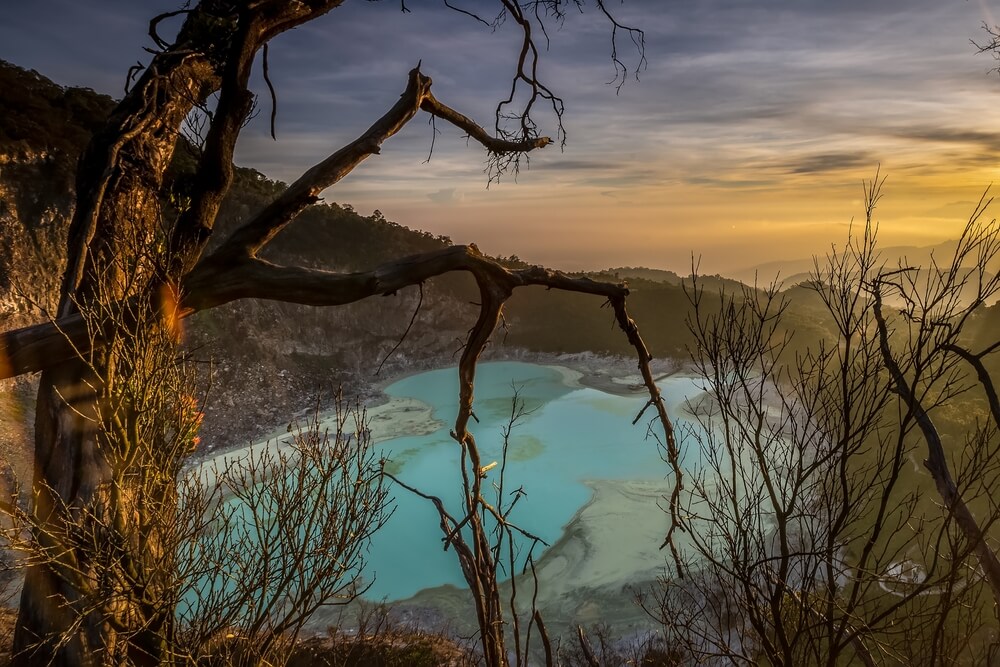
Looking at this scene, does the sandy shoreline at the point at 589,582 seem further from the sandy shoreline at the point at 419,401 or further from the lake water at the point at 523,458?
the sandy shoreline at the point at 419,401

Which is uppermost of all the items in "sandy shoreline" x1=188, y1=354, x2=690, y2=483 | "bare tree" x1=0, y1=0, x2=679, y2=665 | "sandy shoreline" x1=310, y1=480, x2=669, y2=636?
"bare tree" x1=0, y1=0, x2=679, y2=665

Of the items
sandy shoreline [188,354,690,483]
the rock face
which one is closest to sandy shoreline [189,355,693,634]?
sandy shoreline [188,354,690,483]

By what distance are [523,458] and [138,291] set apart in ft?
72.9

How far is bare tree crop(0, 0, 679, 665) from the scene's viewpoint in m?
3.29

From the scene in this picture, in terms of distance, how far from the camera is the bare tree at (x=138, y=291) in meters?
3.29

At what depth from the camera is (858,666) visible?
41.4 feet

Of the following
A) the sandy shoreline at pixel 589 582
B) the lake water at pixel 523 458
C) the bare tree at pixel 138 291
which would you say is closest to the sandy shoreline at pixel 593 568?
the sandy shoreline at pixel 589 582

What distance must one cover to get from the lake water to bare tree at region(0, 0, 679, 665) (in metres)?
12.6

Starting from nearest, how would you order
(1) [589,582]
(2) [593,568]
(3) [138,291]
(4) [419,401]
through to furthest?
(3) [138,291]
(1) [589,582]
(2) [593,568]
(4) [419,401]

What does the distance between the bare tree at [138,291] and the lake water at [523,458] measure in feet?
41.3

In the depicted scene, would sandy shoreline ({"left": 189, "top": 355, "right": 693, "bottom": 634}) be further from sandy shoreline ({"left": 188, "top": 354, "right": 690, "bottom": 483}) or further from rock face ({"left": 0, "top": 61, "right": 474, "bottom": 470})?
rock face ({"left": 0, "top": 61, "right": 474, "bottom": 470})

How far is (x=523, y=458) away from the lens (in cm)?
2472

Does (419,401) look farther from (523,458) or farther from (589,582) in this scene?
(589,582)

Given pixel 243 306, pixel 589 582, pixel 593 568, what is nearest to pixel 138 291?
pixel 589 582
